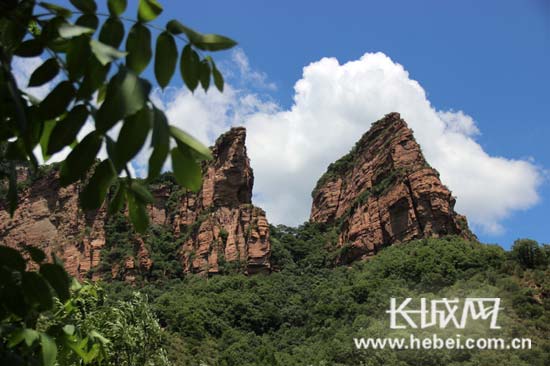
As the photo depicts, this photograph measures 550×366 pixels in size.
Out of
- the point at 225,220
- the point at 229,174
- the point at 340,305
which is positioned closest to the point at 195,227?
the point at 225,220

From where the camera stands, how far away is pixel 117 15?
1.18 metres

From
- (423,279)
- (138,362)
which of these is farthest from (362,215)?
(138,362)

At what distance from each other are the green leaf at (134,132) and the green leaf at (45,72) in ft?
1.27

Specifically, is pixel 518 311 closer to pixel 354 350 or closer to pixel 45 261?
pixel 354 350

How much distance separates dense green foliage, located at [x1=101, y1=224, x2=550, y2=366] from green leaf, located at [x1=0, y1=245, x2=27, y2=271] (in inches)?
1296

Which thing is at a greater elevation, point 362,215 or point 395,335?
point 362,215

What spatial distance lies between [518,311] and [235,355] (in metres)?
20.0

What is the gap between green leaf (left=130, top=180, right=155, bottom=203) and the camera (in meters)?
1.42

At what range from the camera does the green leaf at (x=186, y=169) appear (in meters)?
1.18

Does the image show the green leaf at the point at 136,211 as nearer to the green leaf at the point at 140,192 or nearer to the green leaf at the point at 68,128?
the green leaf at the point at 140,192

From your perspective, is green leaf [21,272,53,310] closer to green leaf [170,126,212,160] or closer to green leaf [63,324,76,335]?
green leaf [63,324,76,335]

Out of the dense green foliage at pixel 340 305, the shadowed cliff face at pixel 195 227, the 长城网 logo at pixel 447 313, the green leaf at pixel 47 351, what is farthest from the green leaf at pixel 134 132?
the shadowed cliff face at pixel 195 227

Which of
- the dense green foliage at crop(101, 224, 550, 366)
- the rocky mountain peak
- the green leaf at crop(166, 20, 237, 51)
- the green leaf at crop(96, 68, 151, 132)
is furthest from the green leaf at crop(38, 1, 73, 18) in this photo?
the rocky mountain peak

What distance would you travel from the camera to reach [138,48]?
1.13 meters
